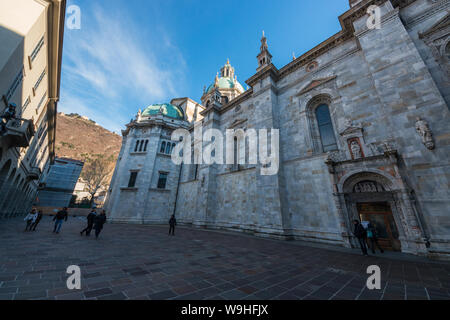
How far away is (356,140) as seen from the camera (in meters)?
9.69

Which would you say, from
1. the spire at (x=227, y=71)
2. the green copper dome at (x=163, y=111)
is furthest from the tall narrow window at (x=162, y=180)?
the spire at (x=227, y=71)

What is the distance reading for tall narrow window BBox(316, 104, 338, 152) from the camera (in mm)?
11125

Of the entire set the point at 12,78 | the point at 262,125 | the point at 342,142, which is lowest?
the point at 342,142

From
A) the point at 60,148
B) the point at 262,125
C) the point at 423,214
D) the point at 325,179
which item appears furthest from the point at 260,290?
the point at 60,148

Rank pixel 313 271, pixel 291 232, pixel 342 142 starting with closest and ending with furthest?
pixel 313 271 → pixel 342 142 → pixel 291 232

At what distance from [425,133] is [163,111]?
2862 cm

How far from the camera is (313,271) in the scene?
493 centimetres

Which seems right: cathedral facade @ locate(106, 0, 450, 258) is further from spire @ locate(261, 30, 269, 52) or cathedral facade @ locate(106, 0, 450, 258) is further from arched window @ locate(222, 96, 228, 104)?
arched window @ locate(222, 96, 228, 104)

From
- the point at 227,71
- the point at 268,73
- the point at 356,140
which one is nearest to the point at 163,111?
the point at 268,73

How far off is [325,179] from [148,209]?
66.0ft

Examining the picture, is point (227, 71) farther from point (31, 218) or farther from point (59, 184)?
point (59, 184)

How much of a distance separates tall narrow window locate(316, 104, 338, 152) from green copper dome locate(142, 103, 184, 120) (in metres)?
22.3

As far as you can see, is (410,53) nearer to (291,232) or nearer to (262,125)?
(262,125)

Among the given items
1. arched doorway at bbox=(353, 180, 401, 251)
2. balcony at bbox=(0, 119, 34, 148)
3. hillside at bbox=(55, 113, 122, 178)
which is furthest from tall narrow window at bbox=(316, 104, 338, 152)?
hillside at bbox=(55, 113, 122, 178)
